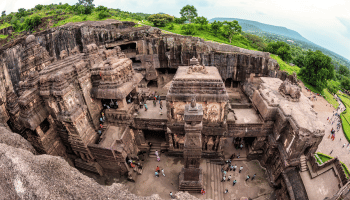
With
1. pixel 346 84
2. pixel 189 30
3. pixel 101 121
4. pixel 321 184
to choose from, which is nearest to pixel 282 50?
pixel 189 30

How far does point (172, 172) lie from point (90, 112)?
920 cm

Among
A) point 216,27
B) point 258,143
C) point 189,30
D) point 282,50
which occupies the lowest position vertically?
point 258,143

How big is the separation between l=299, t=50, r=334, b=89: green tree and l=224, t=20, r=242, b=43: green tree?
45.6ft

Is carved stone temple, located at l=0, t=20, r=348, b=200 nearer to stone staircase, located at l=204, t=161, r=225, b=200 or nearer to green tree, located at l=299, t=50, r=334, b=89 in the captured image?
stone staircase, located at l=204, t=161, r=225, b=200

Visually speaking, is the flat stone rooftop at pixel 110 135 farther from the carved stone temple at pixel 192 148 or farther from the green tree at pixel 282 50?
the green tree at pixel 282 50

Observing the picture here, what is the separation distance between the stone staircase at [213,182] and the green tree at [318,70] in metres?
26.8

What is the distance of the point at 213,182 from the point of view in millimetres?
13867

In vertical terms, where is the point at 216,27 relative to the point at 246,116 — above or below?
above

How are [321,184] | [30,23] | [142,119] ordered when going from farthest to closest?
[30,23] < [142,119] < [321,184]

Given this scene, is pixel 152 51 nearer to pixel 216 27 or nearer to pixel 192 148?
pixel 216 27

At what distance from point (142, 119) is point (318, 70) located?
106 feet

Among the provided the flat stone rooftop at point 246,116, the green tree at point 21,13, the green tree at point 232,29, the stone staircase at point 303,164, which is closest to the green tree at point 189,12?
the green tree at point 232,29

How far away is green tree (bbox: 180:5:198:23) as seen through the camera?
45.3 m

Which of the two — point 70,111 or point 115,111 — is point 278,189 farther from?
point 70,111
